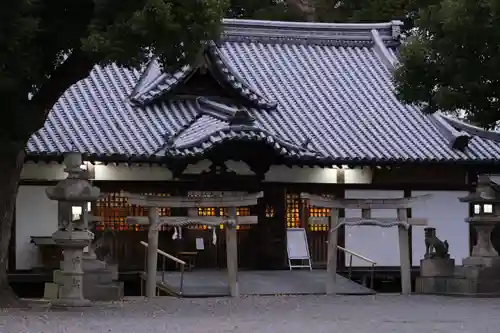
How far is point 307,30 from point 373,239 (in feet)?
24.5

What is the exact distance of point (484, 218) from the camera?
22016mm

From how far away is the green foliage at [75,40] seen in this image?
15320 mm

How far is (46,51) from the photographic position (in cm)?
1703

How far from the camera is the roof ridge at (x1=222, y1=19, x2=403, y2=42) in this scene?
96.3 ft

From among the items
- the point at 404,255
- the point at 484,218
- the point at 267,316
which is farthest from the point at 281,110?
the point at 267,316

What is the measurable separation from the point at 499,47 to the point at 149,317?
8099mm

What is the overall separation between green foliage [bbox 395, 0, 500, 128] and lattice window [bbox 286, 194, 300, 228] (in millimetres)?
5913

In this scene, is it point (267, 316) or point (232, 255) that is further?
point (232, 255)

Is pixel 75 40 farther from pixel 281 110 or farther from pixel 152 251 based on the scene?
pixel 281 110

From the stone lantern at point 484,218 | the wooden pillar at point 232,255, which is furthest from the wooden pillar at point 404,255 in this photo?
the wooden pillar at point 232,255

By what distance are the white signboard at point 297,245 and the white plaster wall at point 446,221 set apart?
2.97 m

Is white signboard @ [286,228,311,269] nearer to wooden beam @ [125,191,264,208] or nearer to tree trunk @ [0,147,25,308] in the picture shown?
wooden beam @ [125,191,264,208]

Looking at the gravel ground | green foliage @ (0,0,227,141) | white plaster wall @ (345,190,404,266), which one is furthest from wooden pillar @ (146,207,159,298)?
white plaster wall @ (345,190,404,266)

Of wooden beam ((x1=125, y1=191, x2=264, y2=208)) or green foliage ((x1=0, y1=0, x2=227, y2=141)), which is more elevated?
green foliage ((x1=0, y1=0, x2=227, y2=141))
